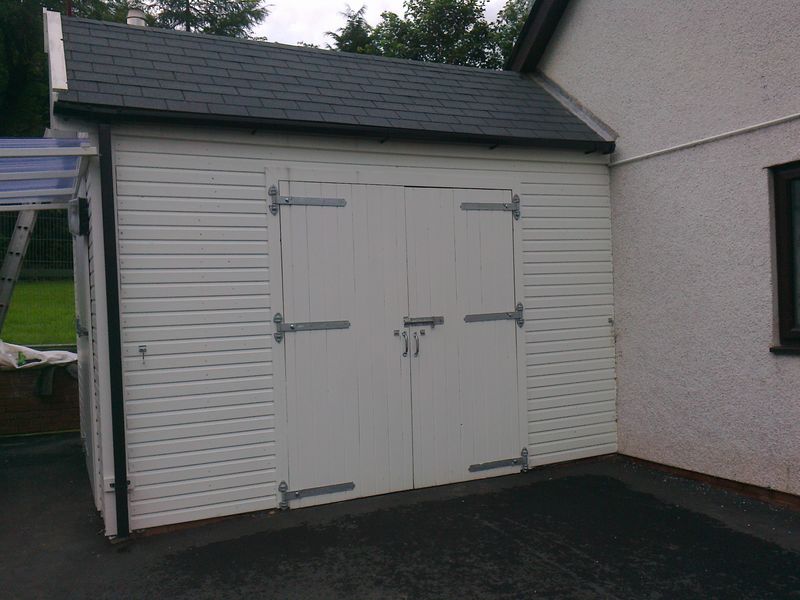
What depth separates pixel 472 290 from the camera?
19.3ft

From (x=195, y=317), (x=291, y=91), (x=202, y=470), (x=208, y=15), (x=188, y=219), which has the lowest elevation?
(x=202, y=470)

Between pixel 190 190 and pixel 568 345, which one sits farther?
pixel 568 345

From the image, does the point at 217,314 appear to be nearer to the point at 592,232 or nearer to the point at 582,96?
the point at 592,232

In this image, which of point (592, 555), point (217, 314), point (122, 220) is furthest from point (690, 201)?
point (122, 220)

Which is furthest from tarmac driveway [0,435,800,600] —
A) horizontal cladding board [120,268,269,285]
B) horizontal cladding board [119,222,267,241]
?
horizontal cladding board [119,222,267,241]

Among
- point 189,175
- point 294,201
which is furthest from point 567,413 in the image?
point 189,175

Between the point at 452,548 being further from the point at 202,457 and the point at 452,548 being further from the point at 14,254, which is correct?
the point at 14,254

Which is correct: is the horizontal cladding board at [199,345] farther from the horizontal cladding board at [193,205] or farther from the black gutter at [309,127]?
the black gutter at [309,127]

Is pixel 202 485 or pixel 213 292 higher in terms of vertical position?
pixel 213 292

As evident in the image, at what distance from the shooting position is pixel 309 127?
5.21 meters

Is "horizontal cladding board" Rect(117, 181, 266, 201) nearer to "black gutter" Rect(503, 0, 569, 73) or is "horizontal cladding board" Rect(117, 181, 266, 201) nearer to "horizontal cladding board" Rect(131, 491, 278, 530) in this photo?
"horizontal cladding board" Rect(131, 491, 278, 530)

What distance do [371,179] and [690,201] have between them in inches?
103

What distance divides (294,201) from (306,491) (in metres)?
2.21

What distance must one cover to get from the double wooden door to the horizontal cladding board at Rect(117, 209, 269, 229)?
234 mm
